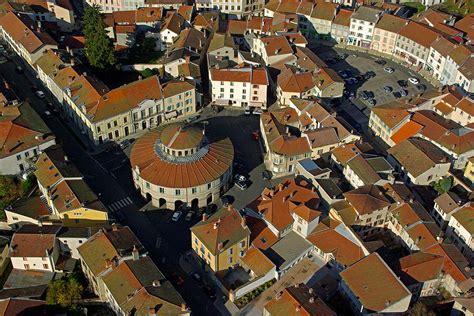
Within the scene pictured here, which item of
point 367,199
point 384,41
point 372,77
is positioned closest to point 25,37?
point 372,77

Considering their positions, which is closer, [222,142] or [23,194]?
[23,194]

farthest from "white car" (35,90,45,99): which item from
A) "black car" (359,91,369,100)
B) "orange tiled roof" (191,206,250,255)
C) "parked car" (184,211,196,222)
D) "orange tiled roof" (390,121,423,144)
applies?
"orange tiled roof" (390,121,423,144)

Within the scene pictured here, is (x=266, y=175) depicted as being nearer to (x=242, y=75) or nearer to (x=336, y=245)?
(x=336, y=245)

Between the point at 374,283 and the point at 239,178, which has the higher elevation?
the point at 374,283

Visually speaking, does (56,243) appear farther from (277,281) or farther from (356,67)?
(356,67)

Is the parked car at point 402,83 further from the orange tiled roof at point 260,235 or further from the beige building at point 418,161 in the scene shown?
the orange tiled roof at point 260,235

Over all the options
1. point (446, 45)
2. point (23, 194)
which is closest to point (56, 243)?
point (23, 194)
